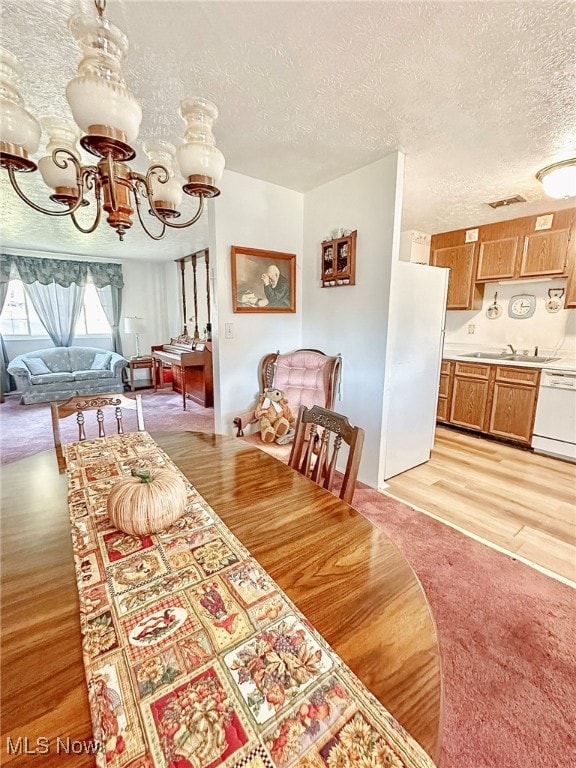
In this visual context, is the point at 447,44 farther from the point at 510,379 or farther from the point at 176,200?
the point at 510,379

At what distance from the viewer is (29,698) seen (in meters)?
0.50

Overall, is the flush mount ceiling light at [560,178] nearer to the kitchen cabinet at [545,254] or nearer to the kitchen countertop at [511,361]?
the kitchen cabinet at [545,254]

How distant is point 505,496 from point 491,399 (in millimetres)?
1370

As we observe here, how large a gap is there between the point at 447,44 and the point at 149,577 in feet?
7.19

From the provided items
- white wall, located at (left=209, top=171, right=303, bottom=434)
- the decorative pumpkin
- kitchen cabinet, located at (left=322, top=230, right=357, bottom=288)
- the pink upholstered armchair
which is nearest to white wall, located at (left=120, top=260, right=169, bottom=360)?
white wall, located at (left=209, top=171, right=303, bottom=434)

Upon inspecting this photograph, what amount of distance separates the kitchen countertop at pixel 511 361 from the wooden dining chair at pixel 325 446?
2.89 meters

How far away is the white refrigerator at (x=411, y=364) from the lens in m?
2.52

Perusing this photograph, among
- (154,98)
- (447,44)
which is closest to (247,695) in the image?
(447,44)

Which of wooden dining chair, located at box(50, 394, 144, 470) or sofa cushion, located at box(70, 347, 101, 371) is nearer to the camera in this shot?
wooden dining chair, located at box(50, 394, 144, 470)

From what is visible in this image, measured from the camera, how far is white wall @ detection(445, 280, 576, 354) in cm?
356

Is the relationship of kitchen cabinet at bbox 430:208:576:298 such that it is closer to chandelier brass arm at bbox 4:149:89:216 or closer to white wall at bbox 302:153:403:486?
white wall at bbox 302:153:403:486

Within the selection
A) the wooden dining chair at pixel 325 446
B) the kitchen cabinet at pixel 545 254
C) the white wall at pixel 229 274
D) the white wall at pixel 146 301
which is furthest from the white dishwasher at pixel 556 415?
the white wall at pixel 146 301

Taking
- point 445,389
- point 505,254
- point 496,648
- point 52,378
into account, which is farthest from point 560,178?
point 52,378

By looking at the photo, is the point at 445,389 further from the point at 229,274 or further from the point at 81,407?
the point at 81,407
